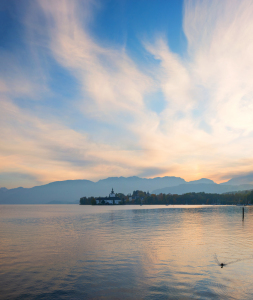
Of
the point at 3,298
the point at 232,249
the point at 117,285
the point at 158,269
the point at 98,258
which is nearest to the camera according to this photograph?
the point at 3,298

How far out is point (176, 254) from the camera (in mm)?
30359

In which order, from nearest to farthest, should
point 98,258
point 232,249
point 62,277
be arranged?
point 62,277, point 98,258, point 232,249

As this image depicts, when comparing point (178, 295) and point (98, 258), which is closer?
point (178, 295)

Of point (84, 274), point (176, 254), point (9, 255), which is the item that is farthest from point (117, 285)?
point (9, 255)

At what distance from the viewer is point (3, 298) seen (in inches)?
679

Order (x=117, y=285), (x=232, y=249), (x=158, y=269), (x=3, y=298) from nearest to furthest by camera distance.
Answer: (x=3, y=298)
(x=117, y=285)
(x=158, y=269)
(x=232, y=249)

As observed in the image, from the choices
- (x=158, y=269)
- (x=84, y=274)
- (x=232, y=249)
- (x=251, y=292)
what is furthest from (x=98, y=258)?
(x=232, y=249)

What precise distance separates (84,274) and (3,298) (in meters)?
7.35

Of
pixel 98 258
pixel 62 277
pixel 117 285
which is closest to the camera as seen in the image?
pixel 117 285

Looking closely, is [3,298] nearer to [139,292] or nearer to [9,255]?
[139,292]

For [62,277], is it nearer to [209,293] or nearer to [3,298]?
[3,298]

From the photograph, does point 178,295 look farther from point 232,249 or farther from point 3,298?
point 232,249

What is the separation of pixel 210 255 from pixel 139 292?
15.5m

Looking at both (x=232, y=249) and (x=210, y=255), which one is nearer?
(x=210, y=255)
